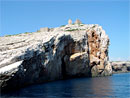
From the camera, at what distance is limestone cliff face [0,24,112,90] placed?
106 ft

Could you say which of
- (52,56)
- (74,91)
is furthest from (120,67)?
(74,91)

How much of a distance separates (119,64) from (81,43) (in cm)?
7013

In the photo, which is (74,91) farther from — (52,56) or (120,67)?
(120,67)

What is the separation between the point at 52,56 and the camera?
1917 inches

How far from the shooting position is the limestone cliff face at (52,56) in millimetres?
32453

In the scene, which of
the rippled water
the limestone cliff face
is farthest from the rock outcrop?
the rippled water

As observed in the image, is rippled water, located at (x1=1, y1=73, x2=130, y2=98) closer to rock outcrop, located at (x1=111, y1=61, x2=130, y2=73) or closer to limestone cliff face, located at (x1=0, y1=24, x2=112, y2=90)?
limestone cliff face, located at (x1=0, y1=24, x2=112, y2=90)

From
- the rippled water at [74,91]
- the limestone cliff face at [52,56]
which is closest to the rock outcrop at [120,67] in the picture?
the limestone cliff face at [52,56]

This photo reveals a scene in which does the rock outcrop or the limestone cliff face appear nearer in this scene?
the limestone cliff face

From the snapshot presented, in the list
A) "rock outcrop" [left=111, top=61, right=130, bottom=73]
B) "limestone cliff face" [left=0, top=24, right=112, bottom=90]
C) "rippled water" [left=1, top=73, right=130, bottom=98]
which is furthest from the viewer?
"rock outcrop" [left=111, top=61, right=130, bottom=73]

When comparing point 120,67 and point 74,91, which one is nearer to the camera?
point 74,91

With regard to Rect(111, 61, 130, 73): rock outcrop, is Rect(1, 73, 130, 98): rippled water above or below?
below

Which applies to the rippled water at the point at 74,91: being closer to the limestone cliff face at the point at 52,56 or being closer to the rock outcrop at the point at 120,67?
the limestone cliff face at the point at 52,56

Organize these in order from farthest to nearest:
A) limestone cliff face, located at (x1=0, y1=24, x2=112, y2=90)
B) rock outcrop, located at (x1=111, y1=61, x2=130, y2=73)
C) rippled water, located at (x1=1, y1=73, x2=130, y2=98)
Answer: rock outcrop, located at (x1=111, y1=61, x2=130, y2=73) < limestone cliff face, located at (x1=0, y1=24, x2=112, y2=90) < rippled water, located at (x1=1, y1=73, x2=130, y2=98)
